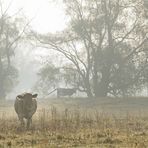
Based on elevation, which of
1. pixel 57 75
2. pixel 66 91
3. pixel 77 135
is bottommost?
pixel 77 135

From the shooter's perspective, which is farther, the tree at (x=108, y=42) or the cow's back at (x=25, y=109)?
the tree at (x=108, y=42)

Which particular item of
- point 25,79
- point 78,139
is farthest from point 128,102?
point 25,79

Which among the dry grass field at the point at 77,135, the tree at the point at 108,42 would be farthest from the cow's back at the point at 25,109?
the tree at the point at 108,42

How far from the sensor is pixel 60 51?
52.7 metres

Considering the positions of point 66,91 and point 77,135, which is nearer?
point 77,135

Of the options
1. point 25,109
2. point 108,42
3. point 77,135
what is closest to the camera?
point 77,135

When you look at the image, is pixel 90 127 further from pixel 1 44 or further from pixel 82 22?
pixel 1 44

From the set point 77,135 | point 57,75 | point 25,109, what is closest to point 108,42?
point 57,75

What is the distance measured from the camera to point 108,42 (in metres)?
49.6

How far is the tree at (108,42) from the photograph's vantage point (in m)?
48.7

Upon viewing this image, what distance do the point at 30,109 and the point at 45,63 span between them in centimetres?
3276

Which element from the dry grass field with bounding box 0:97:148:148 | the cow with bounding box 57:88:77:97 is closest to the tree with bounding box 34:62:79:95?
the cow with bounding box 57:88:77:97

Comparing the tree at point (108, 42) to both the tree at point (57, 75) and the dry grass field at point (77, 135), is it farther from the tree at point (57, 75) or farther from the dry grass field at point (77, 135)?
the dry grass field at point (77, 135)

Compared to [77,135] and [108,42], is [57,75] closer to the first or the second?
[108,42]
